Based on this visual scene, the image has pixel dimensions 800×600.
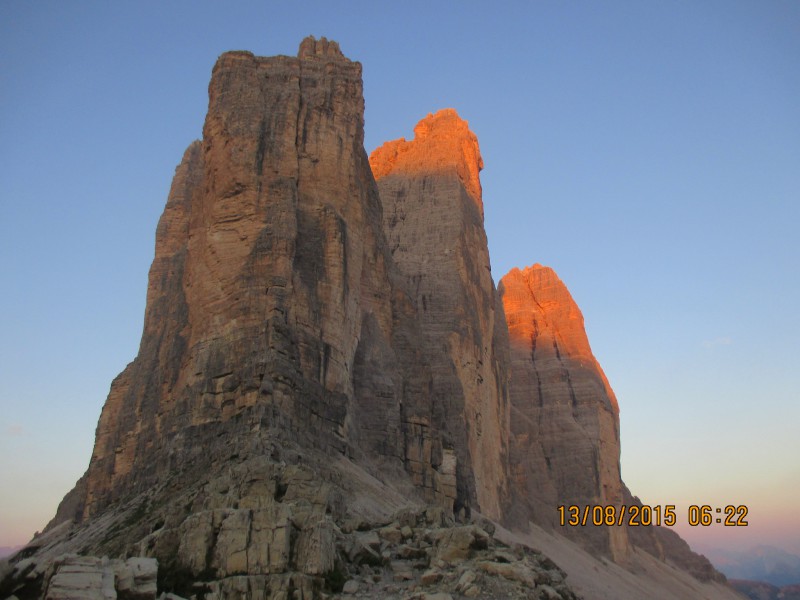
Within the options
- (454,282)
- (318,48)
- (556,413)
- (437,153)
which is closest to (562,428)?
(556,413)

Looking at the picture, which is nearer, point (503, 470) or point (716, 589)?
point (503, 470)

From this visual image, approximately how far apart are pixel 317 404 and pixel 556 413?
A: 40.9 m

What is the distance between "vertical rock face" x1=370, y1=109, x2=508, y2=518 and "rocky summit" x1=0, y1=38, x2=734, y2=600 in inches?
6.4

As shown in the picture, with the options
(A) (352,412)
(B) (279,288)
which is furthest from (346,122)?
(A) (352,412)

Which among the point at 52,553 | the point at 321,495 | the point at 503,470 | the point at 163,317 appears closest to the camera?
the point at 321,495

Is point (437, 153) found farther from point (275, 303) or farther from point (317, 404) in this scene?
point (317, 404)

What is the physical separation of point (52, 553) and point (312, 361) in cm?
1147

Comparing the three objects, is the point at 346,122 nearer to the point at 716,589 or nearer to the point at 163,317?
the point at 163,317

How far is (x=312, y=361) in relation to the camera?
1297 inches

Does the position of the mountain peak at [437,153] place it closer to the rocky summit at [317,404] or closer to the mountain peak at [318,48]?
the rocky summit at [317,404]

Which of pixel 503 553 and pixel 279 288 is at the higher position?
pixel 279 288

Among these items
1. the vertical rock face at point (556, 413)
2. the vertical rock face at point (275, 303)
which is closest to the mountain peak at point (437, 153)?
the vertical rock face at point (556, 413)

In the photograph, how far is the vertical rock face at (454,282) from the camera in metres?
49.1

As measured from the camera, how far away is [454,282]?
54.0 metres
